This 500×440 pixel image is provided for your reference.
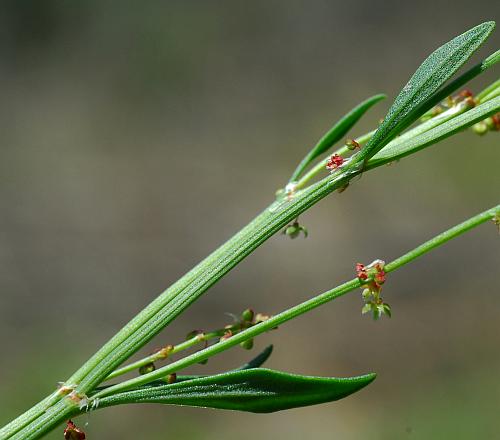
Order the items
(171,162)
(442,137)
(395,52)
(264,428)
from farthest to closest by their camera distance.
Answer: (395,52) < (171,162) < (264,428) < (442,137)

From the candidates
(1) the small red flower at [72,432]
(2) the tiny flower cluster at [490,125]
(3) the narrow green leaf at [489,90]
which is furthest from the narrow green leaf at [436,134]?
(1) the small red flower at [72,432]

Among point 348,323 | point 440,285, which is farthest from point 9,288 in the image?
point 440,285

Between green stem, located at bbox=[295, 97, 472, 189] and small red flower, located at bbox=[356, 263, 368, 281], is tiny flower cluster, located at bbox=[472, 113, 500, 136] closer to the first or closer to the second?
green stem, located at bbox=[295, 97, 472, 189]

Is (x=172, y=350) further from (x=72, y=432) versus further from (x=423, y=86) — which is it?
(x=423, y=86)

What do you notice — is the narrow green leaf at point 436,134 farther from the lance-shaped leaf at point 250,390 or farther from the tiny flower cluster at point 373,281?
the lance-shaped leaf at point 250,390

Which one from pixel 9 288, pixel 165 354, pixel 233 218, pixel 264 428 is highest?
pixel 233 218

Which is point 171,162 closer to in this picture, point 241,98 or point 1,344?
point 241,98
